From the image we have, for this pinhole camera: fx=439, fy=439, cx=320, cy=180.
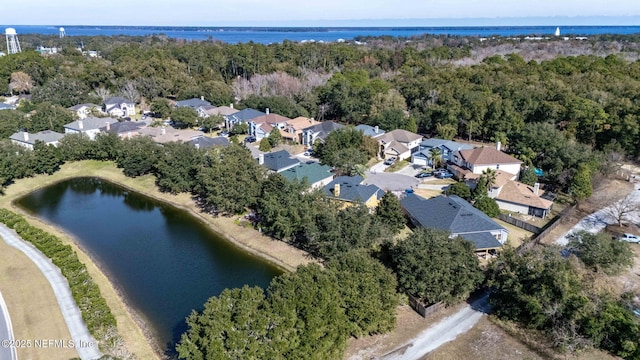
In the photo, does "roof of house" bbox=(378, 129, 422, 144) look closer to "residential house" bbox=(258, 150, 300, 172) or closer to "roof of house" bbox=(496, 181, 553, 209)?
"residential house" bbox=(258, 150, 300, 172)

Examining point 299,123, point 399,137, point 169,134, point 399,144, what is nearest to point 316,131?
point 299,123

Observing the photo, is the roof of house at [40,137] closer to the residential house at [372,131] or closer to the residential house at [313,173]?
the residential house at [313,173]

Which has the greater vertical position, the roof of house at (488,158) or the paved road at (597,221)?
the roof of house at (488,158)

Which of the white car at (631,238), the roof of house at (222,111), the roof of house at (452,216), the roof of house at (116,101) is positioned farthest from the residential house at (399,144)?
the roof of house at (116,101)

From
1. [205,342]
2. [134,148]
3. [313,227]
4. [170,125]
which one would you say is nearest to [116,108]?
[170,125]

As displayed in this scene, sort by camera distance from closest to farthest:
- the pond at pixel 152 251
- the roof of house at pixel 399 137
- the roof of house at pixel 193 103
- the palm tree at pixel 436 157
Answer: the pond at pixel 152 251
the palm tree at pixel 436 157
the roof of house at pixel 399 137
the roof of house at pixel 193 103

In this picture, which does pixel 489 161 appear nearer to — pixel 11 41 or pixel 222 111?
pixel 222 111
